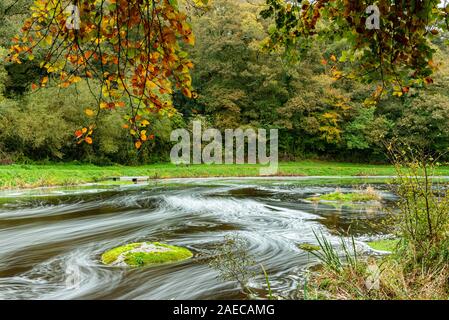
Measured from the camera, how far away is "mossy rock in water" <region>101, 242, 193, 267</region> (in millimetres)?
7254

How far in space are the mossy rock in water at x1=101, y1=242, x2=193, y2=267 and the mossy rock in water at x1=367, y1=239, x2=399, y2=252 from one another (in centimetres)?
350

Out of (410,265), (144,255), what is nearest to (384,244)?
(410,265)

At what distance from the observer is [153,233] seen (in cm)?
1051

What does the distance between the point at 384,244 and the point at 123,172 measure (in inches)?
825

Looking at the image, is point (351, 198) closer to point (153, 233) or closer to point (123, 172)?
point (153, 233)

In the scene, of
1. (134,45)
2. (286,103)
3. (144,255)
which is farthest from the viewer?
(286,103)

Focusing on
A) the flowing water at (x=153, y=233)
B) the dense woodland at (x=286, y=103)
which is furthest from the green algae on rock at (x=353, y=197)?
the dense woodland at (x=286, y=103)

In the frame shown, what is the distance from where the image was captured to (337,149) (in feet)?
133

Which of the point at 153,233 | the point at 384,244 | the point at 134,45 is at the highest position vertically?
the point at 134,45

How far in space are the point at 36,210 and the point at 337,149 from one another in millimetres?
31621

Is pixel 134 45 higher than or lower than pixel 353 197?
higher

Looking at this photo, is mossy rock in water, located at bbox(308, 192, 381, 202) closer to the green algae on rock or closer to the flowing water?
the green algae on rock

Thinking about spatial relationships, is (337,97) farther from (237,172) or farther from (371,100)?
(371,100)
